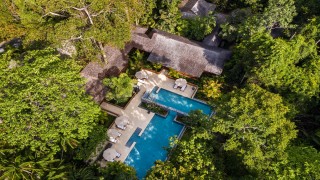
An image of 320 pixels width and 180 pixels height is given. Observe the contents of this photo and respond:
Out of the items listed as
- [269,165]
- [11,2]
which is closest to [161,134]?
[269,165]

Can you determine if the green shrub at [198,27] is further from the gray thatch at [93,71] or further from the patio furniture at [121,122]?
the patio furniture at [121,122]

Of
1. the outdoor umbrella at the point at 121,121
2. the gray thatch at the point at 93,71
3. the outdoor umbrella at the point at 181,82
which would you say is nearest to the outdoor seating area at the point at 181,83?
the outdoor umbrella at the point at 181,82

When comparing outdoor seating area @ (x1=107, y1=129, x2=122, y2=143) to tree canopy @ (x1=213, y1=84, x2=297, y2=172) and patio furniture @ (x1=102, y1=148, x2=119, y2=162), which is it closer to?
patio furniture @ (x1=102, y1=148, x2=119, y2=162)

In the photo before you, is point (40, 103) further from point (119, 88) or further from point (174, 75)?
point (174, 75)

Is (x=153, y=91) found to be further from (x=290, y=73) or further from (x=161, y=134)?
(x=290, y=73)

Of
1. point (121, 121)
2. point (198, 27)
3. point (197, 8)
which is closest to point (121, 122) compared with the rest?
point (121, 121)

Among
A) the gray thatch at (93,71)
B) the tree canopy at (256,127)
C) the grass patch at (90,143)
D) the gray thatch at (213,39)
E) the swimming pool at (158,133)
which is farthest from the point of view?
the gray thatch at (213,39)
